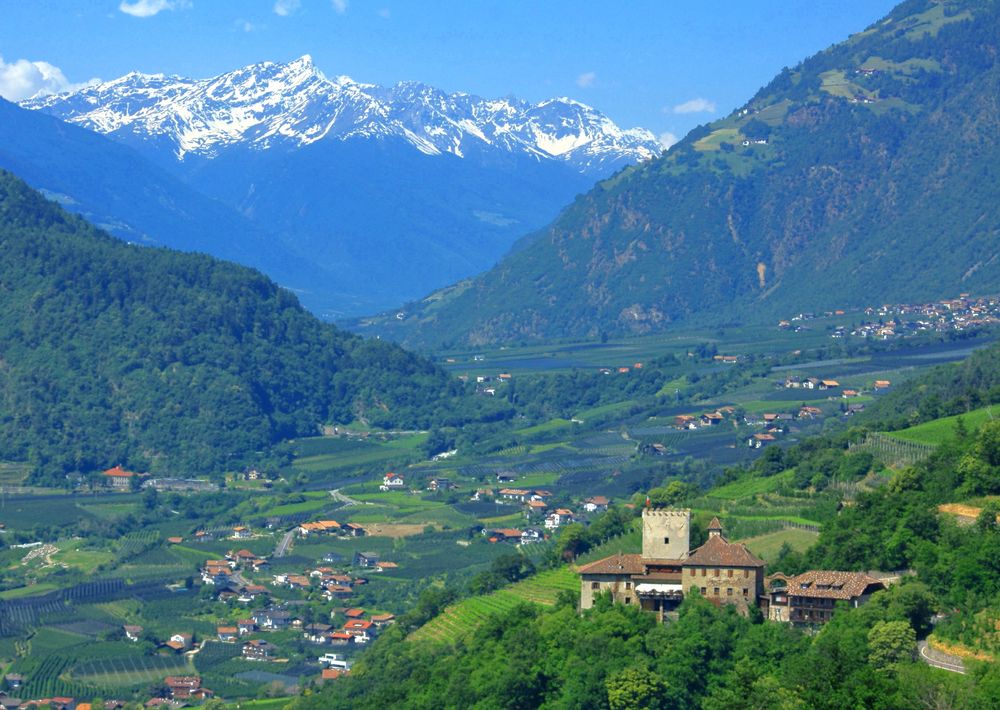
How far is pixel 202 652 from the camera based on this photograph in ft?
306

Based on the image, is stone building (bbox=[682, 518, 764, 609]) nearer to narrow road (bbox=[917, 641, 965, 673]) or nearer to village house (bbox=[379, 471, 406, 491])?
narrow road (bbox=[917, 641, 965, 673])

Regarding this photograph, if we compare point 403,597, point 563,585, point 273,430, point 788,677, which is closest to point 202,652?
point 403,597

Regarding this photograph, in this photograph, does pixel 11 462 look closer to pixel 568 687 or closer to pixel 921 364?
pixel 921 364

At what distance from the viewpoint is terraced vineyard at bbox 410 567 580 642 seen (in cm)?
7906

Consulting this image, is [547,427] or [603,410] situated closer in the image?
[547,427]

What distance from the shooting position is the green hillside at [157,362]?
144m

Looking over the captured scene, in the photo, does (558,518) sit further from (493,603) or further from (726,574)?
(726,574)

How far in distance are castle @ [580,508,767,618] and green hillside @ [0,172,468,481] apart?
247 ft

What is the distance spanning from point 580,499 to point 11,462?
40674 mm

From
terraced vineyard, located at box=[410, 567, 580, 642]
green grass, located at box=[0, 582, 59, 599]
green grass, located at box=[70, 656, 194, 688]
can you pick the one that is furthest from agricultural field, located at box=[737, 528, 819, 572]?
green grass, located at box=[0, 582, 59, 599]

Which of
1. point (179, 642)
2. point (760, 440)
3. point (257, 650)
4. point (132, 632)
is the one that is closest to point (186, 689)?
point (257, 650)

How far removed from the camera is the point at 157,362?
504 ft

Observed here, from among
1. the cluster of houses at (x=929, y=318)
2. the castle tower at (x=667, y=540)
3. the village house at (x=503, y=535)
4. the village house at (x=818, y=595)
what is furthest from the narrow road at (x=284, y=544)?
the cluster of houses at (x=929, y=318)

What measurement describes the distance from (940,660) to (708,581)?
9.68 metres
